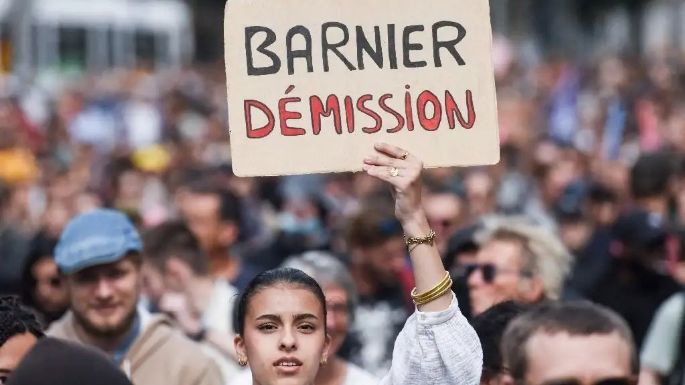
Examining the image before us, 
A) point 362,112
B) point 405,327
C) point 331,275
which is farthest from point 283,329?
point 331,275

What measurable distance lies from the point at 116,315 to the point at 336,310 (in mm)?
840

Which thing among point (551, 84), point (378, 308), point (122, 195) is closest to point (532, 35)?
point (551, 84)

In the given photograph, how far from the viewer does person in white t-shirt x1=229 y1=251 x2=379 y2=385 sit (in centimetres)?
592

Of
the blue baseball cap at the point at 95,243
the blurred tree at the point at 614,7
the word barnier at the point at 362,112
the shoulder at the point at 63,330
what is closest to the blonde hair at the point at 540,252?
the blue baseball cap at the point at 95,243

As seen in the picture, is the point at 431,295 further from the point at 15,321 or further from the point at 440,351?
the point at 15,321

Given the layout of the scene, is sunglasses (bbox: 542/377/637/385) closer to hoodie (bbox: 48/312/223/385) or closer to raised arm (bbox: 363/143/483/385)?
raised arm (bbox: 363/143/483/385)

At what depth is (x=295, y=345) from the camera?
4.50m

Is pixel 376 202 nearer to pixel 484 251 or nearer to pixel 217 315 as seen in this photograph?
pixel 217 315

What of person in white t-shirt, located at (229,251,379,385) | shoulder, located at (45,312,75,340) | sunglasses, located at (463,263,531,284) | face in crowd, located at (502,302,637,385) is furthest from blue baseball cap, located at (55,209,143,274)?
face in crowd, located at (502,302,637,385)

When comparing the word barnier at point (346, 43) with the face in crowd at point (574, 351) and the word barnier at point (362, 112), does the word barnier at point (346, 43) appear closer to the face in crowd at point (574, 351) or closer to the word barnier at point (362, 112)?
the word barnier at point (362, 112)

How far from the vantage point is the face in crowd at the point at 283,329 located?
449 cm

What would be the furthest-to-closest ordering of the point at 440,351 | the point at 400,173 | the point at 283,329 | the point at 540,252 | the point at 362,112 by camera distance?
the point at 540,252 < the point at 362,112 < the point at 283,329 < the point at 400,173 < the point at 440,351

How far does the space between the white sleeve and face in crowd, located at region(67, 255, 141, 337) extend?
1910 millimetres

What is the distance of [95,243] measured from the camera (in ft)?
20.0
